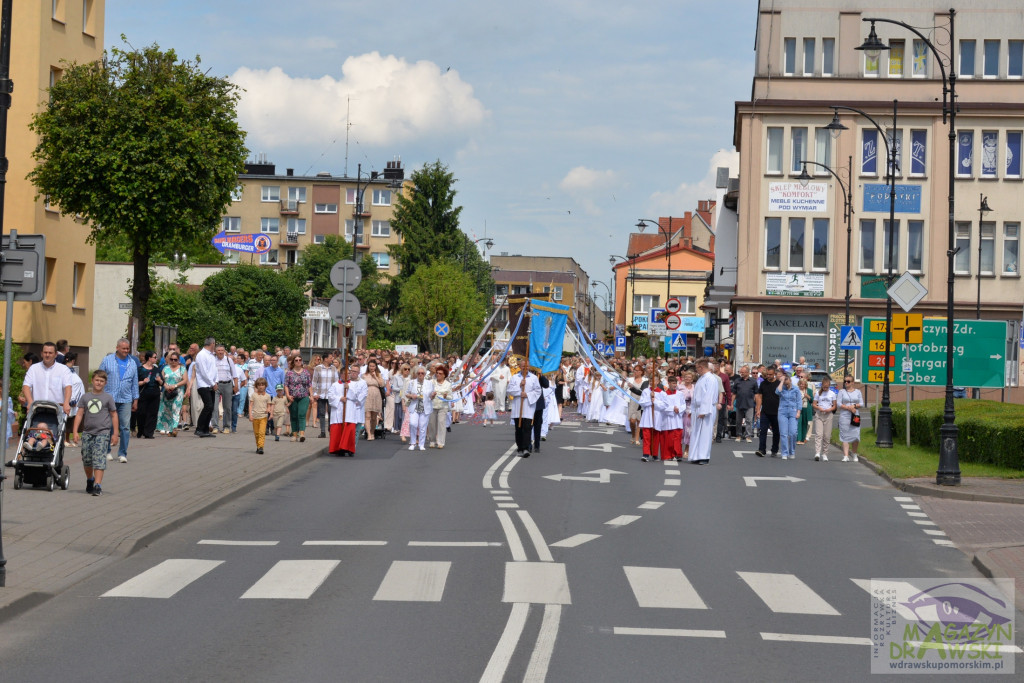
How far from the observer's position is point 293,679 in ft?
23.9

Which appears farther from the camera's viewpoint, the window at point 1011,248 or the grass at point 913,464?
the window at point 1011,248

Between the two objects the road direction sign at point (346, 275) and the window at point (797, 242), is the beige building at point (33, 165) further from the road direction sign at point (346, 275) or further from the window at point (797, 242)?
the window at point (797, 242)

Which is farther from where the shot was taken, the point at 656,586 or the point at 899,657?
the point at 656,586

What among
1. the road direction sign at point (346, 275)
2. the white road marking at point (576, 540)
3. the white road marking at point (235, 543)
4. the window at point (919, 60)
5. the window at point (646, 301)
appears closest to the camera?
the white road marking at point (235, 543)

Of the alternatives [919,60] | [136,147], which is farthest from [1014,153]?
[136,147]

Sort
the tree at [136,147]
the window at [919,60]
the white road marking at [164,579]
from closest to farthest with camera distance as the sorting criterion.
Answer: the white road marking at [164,579] → the tree at [136,147] → the window at [919,60]

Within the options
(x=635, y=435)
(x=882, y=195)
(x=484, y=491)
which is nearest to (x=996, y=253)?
(x=882, y=195)

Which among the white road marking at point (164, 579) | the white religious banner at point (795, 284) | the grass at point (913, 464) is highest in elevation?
the white religious banner at point (795, 284)

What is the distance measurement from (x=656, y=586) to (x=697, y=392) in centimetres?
1495

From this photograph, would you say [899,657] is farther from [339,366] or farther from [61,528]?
[339,366]

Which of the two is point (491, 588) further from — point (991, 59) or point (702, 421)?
point (991, 59)

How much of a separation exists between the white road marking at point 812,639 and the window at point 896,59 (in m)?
53.4

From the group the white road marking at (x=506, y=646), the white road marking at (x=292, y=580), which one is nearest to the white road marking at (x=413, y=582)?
the white road marking at (x=292, y=580)

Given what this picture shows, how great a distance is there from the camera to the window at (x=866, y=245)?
57.8m
